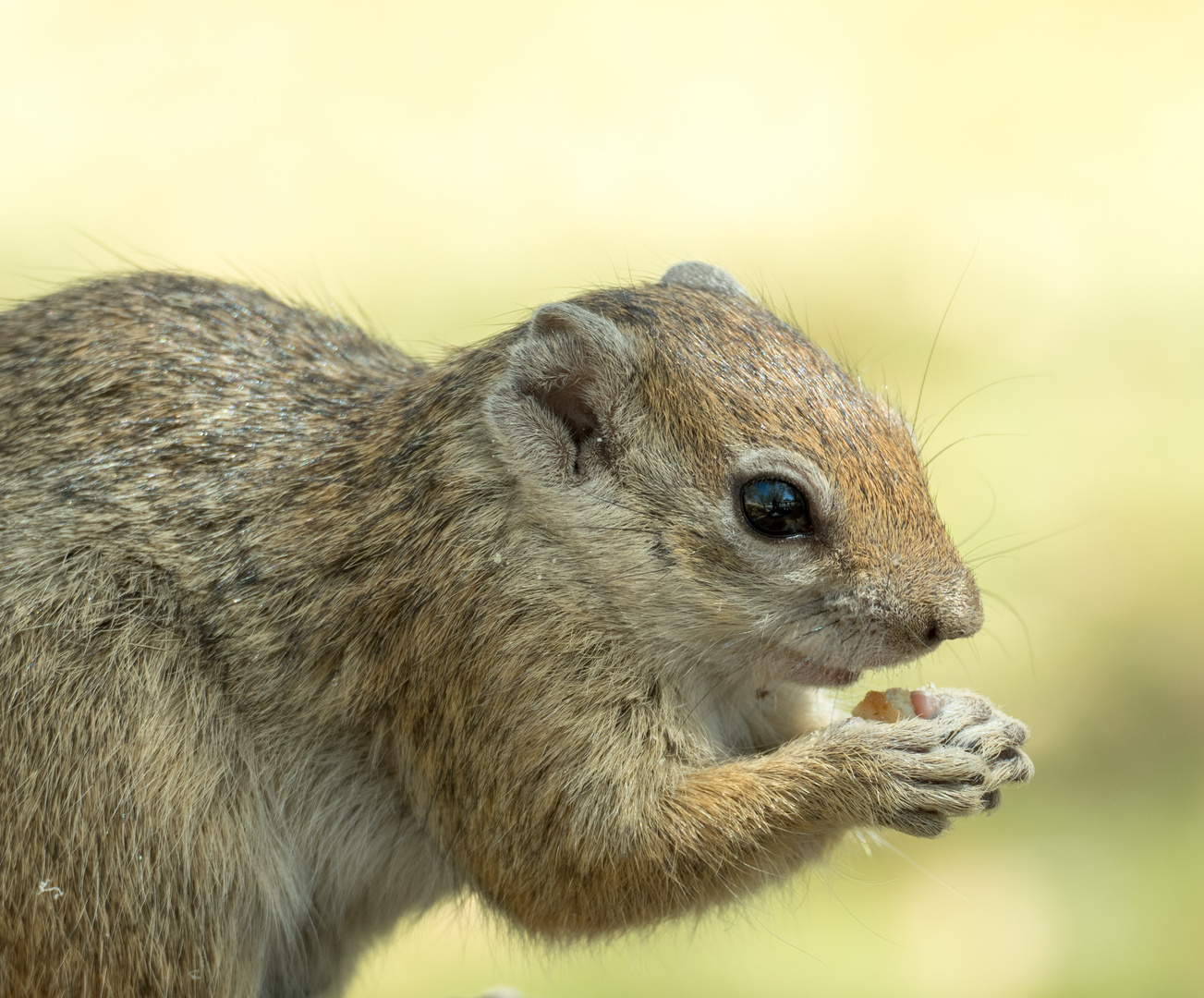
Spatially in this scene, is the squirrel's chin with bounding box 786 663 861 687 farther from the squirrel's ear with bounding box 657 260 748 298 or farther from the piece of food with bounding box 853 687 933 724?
the squirrel's ear with bounding box 657 260 748 298

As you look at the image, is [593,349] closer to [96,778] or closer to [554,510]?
[554,510]

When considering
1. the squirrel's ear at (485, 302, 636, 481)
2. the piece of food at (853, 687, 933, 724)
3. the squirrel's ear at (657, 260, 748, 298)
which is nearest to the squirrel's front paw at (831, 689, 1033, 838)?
the piece of food at (853, 687, 933, 724)

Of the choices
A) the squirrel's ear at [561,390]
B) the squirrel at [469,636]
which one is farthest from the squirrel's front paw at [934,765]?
the squirrel's ear at [561,390]

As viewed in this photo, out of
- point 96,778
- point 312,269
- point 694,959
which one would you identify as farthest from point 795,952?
point 312,269

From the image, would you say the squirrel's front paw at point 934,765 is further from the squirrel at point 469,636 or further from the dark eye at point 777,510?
the dark eye at point 777,510

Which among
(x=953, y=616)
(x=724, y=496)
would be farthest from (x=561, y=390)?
(x=953, y=616)

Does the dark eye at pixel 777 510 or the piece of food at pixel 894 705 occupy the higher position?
the dark eye at pixel 777 510

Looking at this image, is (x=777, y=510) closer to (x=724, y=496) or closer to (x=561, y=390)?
(x=724, y=496)

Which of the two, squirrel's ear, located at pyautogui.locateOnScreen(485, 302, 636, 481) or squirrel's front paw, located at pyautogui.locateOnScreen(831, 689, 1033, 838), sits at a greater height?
squirrel's ear, located at pyautogui.locateOnScreen(485, 302, 636, 481)
